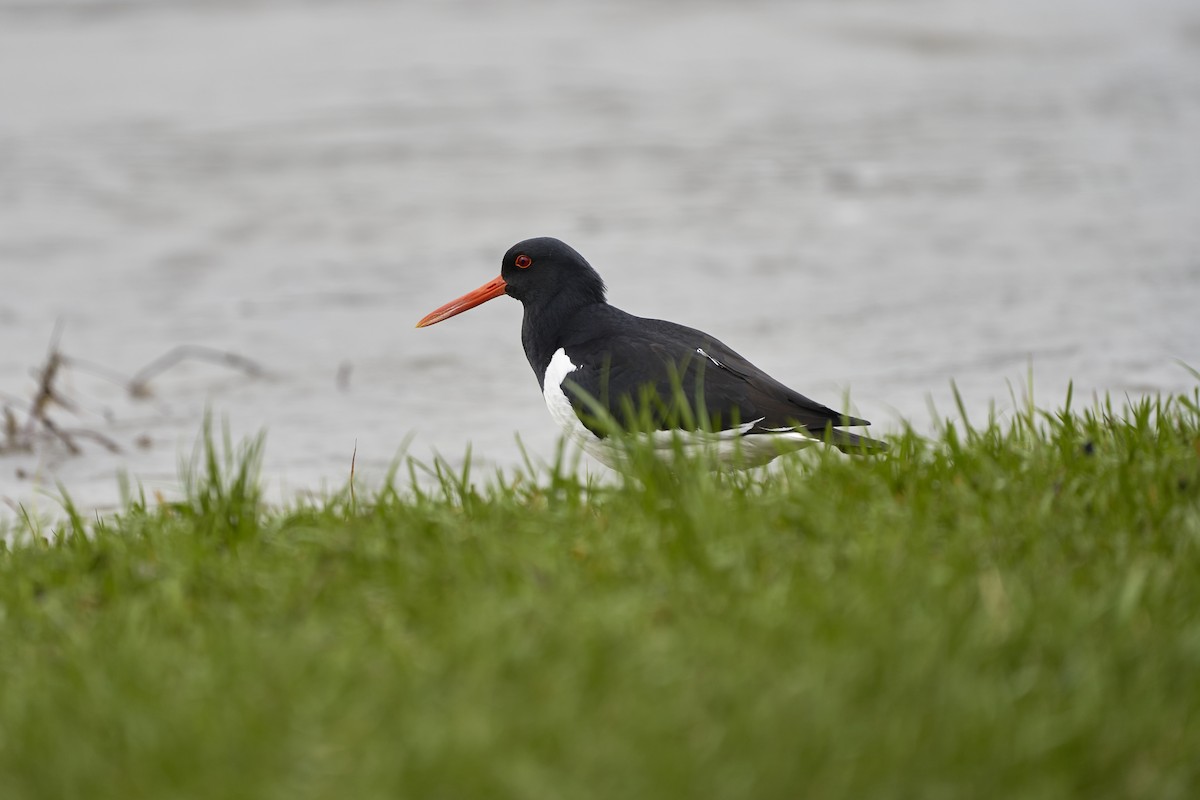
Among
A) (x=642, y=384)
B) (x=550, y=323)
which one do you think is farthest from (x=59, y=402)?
A: (x=642, y=384)

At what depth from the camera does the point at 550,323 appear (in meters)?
5.75

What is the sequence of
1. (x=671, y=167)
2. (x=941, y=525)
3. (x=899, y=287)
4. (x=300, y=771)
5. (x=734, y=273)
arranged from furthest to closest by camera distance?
(x=671, y=167) < (x=734, y=273) < (x=899, y=287) < (x=941, y=525) < (x=300, y=771)

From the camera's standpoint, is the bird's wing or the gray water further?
the gray water

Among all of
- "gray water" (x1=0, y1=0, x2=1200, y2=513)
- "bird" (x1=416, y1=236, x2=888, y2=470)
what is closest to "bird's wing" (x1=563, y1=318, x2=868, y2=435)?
"bird" (x1=416, y1=236, x2=888, y2=470)

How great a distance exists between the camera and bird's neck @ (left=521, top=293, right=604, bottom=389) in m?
5.71

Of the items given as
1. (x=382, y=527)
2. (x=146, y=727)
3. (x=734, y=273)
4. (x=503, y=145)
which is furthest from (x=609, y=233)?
(x=146, y=727)

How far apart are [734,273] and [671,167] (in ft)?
11.4

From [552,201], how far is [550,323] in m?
6.94

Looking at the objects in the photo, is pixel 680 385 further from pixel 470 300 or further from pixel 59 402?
pixel 59 402

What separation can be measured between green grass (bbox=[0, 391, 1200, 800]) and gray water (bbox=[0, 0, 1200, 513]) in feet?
3.39

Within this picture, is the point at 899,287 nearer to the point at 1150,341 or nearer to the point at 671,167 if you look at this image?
the point at 1150,341

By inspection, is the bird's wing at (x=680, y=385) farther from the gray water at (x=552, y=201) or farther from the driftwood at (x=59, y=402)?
the driftwood at (x=59, y=402)

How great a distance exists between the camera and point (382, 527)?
406 cm

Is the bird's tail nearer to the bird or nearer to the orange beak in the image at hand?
the bird
